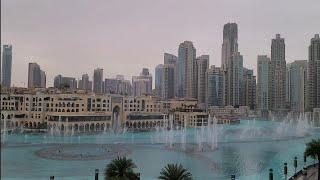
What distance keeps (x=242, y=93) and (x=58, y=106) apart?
→ 217ft

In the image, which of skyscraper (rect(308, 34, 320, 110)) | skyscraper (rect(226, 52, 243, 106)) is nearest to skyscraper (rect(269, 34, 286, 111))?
skyscraper (rect(226, 52, 243, 106))

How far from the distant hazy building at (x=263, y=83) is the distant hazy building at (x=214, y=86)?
33.6 feet

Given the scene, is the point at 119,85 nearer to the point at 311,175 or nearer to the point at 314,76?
the point at 314,76

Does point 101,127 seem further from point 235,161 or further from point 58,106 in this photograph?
point 235,161

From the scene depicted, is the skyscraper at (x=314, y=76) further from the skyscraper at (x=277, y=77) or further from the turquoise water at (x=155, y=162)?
the turquoise water at (x=155, y=162)

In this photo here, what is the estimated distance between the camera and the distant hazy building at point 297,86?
338ft

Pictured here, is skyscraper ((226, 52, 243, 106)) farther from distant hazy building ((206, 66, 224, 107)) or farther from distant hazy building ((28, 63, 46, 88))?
distant hazy building ((28, 63, 46, 88))

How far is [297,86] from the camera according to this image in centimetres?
10538

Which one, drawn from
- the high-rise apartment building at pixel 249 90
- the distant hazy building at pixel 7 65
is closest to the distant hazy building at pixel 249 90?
the high-rise apartment building at pixel 249 90

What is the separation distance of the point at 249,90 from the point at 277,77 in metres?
8.20

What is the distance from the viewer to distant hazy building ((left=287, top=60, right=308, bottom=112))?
102875mm

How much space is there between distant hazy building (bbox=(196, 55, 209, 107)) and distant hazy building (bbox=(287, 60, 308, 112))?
67.9 ft

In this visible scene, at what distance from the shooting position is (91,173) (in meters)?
21.7

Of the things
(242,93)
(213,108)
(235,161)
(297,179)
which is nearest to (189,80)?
(242,93)
